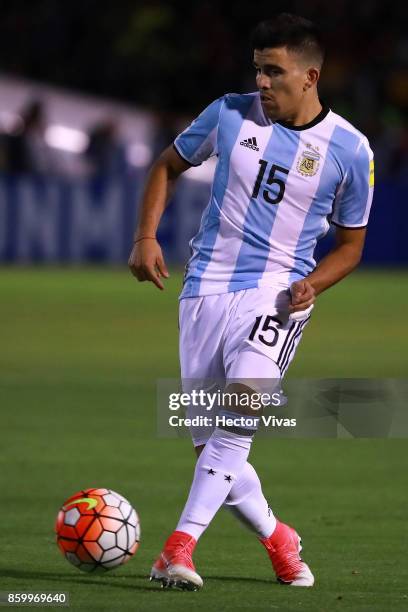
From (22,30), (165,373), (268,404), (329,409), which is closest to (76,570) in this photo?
(268,404)

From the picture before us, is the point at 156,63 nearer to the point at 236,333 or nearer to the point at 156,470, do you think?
the point at 156,470

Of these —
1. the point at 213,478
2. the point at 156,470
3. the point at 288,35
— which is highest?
the point at 288,35

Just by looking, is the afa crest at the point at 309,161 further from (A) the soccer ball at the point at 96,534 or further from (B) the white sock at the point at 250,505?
(A) the soccer ball at the point at 96,534

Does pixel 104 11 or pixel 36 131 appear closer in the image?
pixel 36 131

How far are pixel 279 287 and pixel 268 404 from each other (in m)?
0.48

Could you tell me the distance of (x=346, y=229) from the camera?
20.2 feet

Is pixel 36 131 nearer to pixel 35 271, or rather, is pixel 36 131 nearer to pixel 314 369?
pixel 35 271

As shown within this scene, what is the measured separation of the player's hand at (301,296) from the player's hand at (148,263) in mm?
486

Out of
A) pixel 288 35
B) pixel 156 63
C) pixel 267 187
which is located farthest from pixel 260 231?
pixel 156 63

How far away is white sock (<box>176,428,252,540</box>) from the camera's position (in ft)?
19.3

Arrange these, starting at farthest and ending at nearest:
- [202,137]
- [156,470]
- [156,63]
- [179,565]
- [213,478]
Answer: [156,63]
[156,470]
[202,137]
[213,478]
[179,565]

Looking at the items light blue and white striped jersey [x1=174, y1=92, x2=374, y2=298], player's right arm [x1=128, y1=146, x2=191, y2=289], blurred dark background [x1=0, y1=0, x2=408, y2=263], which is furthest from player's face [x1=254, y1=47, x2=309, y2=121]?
blurred dark background [x1=0, y1=0, x2=408, y2=263]

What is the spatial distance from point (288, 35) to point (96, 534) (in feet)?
6.73

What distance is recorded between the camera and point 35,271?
24.2 metres
